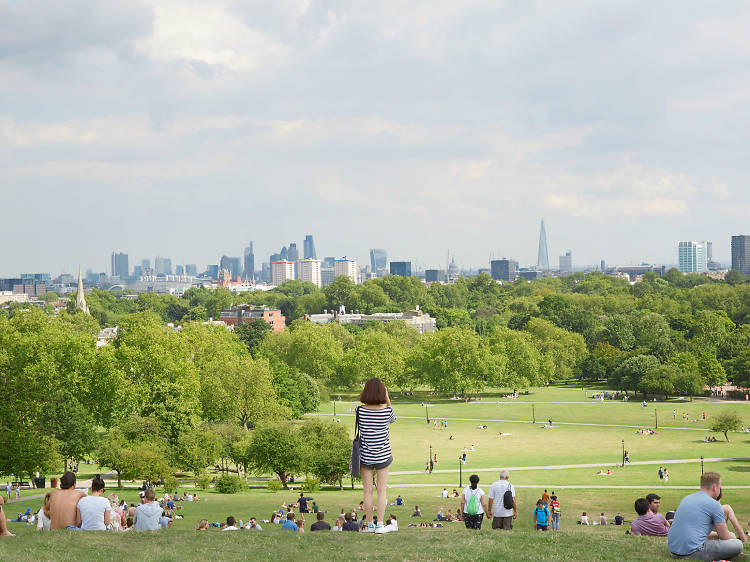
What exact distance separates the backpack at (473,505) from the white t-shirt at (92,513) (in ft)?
25.5

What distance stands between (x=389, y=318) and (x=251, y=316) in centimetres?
3107

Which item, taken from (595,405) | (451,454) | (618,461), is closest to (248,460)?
(451,454)

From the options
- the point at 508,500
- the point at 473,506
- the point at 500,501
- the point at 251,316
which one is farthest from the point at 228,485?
the point at 251,316

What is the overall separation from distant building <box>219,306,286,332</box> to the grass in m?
85.5

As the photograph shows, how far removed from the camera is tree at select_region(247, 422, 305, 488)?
49750 millimetres

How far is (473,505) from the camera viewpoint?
60.0 feet

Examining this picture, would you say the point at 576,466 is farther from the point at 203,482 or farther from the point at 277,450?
the point at 203,482

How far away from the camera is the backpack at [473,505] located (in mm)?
18266

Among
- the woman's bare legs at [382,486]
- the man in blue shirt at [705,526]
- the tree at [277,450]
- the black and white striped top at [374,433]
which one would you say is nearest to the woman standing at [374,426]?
the black and white striped top at [374,433]

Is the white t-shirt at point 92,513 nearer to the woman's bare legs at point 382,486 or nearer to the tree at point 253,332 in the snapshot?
the woman's bare legs at point 382,486

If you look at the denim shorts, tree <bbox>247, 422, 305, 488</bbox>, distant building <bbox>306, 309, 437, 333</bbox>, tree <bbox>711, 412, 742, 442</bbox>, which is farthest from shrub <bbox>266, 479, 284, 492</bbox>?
distant building <bbox>306, 309, 437, 333</bbox>

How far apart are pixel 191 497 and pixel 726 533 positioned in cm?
3331

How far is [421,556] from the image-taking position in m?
14.7

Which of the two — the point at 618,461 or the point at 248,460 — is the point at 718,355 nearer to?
the point at 618,461
